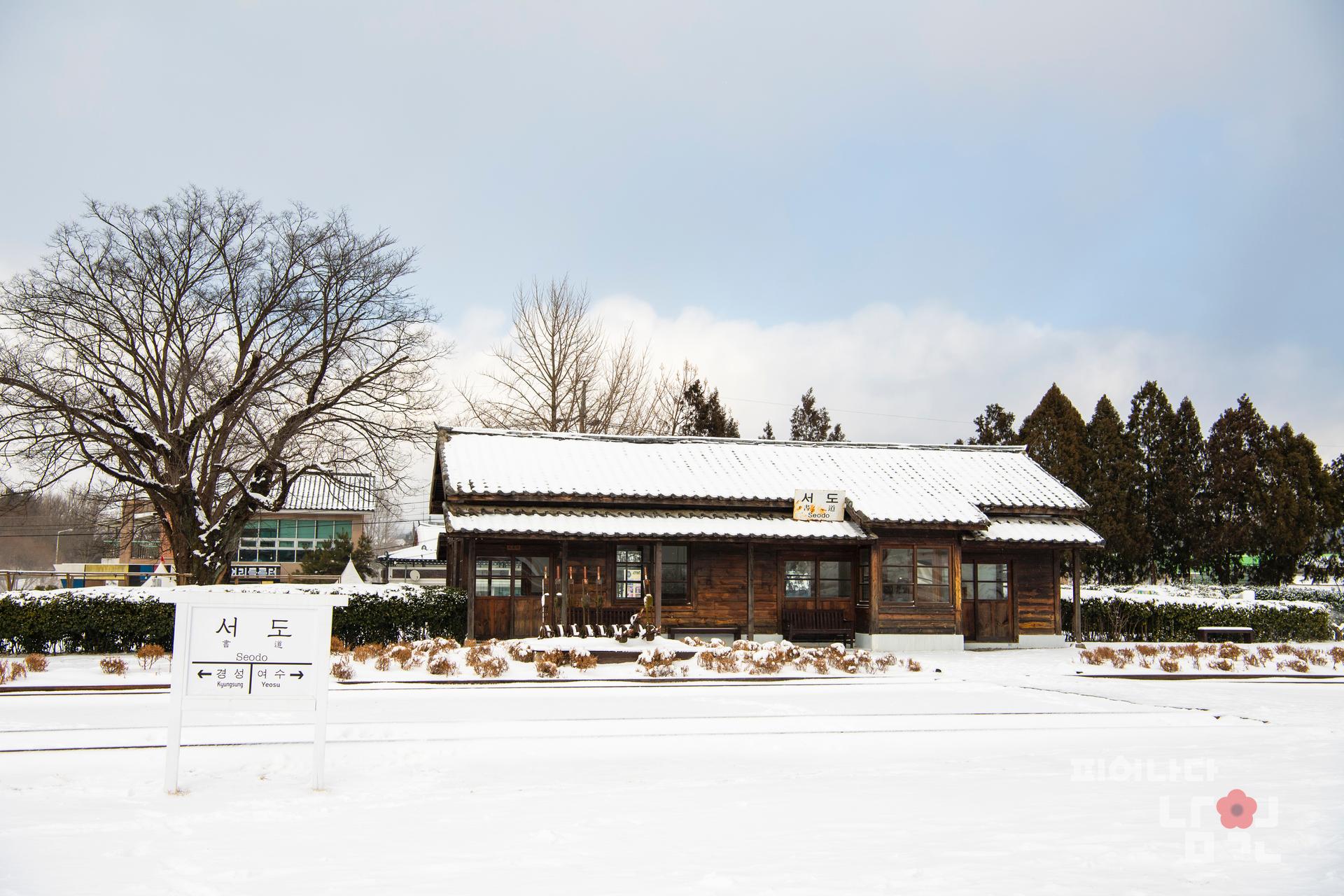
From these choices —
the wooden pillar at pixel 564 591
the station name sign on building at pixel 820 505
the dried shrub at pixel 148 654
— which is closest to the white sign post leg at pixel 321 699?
the dried shrub at pixel 148 654

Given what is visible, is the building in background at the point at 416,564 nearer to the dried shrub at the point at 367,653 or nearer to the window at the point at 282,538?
the window at the point at 282,538

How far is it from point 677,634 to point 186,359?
53.9 feet

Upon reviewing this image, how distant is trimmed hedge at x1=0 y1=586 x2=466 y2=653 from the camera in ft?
63.5

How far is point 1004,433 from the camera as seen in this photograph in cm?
4631

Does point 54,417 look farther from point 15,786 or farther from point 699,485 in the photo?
point 15,786

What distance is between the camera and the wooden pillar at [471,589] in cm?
2239

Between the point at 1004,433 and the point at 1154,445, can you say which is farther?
the point at 1004,433

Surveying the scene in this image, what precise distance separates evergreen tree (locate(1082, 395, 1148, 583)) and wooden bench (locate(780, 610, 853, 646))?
1819cm

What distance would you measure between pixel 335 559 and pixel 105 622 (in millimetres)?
26510

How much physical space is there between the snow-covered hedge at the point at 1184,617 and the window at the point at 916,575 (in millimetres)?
5055

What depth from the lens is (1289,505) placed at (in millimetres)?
39750

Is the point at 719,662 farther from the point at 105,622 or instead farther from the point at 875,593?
the point at 105,622

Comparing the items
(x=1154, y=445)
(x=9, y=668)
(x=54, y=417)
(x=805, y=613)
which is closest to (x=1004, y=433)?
(x=1154, y=445)

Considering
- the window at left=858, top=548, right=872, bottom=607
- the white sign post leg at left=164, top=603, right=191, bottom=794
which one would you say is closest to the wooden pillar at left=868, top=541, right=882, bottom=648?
the window at left=858, top=548, right=872, bottom=607
